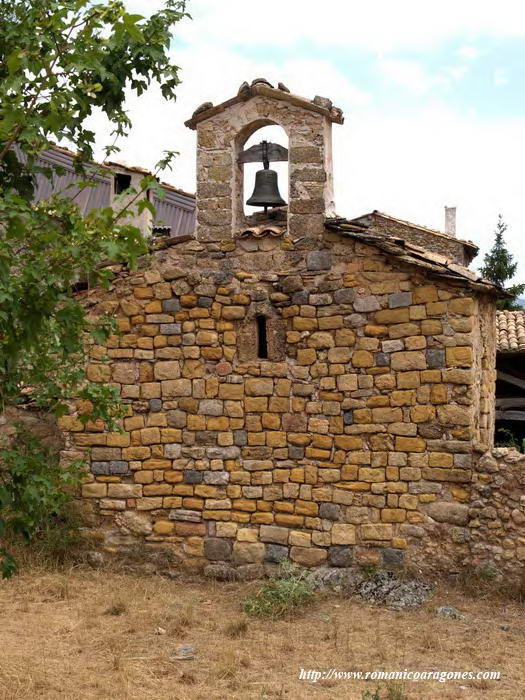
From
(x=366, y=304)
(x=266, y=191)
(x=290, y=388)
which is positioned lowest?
(x=290, y=388)

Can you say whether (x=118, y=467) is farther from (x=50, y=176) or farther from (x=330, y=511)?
(x=50, y=176)

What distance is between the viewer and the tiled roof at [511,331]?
1381 centimetres

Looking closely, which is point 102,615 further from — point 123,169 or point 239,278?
point 123,169

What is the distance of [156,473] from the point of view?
9023 mm

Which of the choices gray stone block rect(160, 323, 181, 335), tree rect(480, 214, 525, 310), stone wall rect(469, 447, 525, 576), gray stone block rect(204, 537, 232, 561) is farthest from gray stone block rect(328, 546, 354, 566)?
tree rect(480, 214, 525, 310)

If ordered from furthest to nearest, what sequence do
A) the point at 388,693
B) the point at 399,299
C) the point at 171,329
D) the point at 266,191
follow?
the point at 266,191, the point at 171,329, the point at 399,299, the point at 388,693

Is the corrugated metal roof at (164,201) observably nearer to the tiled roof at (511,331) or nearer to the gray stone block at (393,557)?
the tiled roof at (511,331)

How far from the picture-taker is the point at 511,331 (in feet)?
48.2

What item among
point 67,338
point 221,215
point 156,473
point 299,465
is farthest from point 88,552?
point 67,338

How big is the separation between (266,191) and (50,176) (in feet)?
15.3

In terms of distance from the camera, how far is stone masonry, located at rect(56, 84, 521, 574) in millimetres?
8266

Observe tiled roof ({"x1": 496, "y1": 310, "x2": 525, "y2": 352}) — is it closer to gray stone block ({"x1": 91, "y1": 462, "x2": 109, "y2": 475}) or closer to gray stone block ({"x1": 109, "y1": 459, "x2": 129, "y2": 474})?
gray stone block ({"x1": 109, "y1": 459, "x2": 129, "y2": 474})

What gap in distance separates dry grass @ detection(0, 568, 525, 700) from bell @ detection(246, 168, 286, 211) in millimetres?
4217

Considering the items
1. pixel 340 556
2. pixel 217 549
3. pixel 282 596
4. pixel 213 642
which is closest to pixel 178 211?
pixel 217 549
